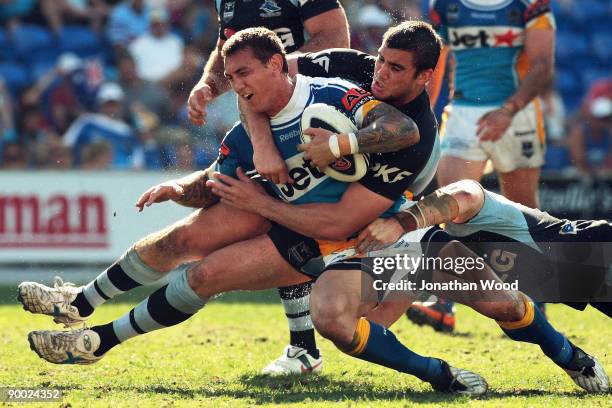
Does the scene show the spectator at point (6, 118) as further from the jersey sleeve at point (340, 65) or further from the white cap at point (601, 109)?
the jersey sleeve at point (340, 65)

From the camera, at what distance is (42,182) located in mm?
11406

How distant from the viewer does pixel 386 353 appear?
5.41 meters

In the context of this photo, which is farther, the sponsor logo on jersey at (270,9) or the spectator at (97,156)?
the spectator at (97,156)

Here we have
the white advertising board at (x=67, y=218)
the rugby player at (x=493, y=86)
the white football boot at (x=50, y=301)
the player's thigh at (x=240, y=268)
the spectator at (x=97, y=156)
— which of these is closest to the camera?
the player's thigh at (x=240, y=268)

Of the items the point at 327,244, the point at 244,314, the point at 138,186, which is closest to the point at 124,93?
the point at 138,186

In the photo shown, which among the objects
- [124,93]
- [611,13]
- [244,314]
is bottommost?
[244,314]

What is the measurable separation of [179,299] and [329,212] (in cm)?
93

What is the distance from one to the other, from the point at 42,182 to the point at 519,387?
692 cm

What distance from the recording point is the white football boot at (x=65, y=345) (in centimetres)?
590

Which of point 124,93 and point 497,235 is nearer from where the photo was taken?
point 497,235

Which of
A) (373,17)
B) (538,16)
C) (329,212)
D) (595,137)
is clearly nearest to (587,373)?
(329,212)

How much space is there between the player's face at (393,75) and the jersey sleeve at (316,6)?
3.85 ft

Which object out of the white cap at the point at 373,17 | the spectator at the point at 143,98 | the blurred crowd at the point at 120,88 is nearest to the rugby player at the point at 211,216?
the white cap at the point at 373,17

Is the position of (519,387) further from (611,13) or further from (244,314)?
(611,13)
